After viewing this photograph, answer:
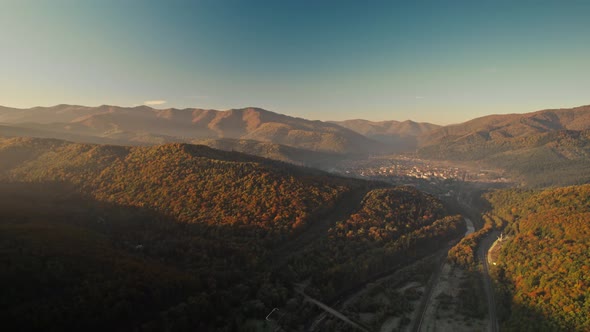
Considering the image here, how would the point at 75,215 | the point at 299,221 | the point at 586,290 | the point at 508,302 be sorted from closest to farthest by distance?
the point at 586,290, the point at 508,302, the point at 75,215, the point at 299,221

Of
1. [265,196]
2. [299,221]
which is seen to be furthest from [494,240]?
[265,196]

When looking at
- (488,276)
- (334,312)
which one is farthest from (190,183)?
(488,276)

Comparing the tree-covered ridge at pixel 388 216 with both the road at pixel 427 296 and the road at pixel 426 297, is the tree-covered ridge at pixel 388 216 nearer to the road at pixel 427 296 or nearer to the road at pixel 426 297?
the road at pixel 427 296

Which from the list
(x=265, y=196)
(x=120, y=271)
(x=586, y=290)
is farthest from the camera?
(x=265, y=196)

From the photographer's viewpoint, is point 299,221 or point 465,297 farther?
point 299,221

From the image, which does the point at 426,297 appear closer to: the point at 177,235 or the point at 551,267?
the point at 551,267

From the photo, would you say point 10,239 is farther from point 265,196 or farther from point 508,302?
point 508,302

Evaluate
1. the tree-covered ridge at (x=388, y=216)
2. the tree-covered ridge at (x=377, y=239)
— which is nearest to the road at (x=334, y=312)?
the tree-covered ridge at (x=377, y=239)
